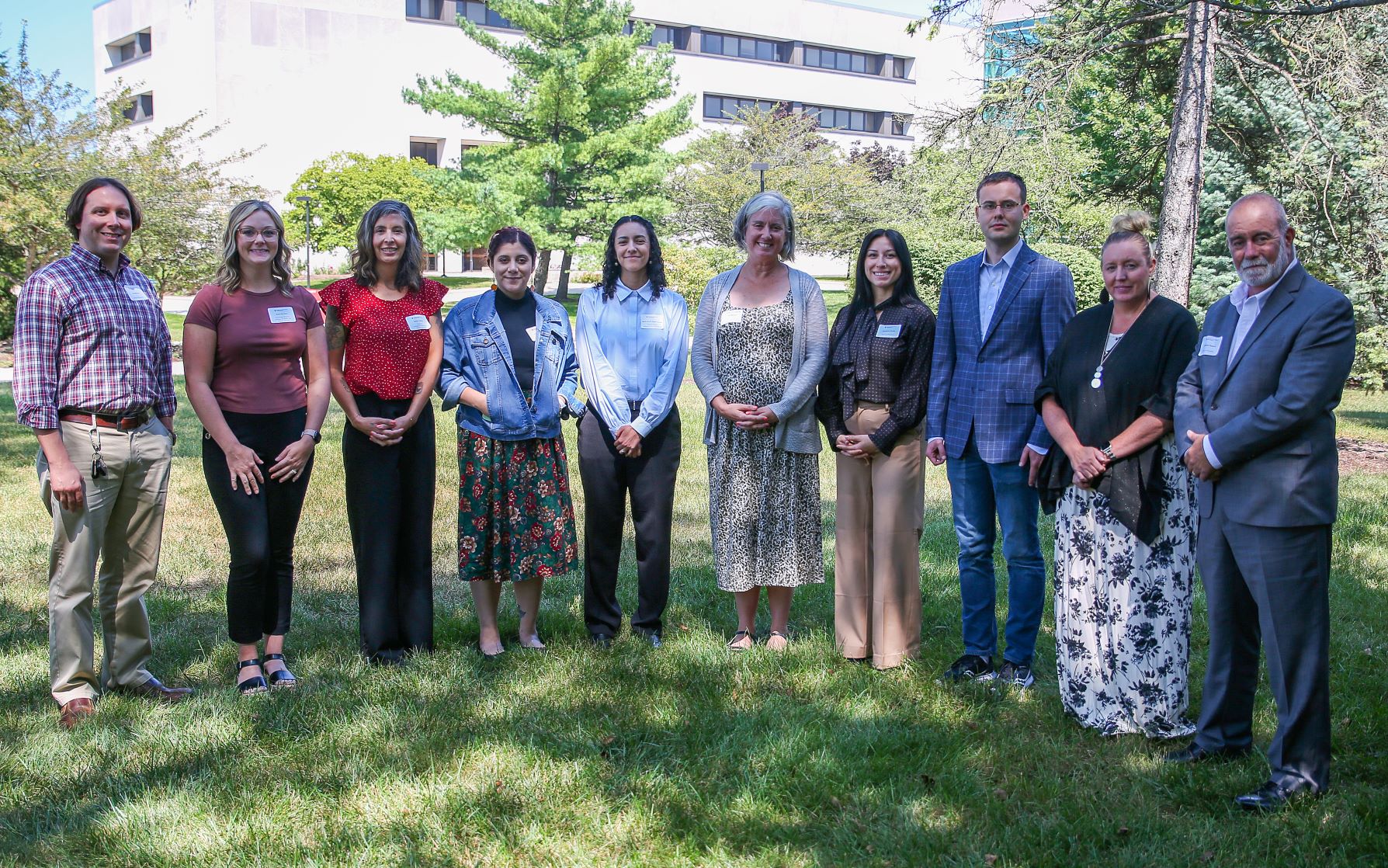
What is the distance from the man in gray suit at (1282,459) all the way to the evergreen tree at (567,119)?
33.0m

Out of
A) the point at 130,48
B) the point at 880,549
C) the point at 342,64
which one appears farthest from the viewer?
the point at 130,48

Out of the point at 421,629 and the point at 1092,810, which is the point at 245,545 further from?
the point at 1092,810

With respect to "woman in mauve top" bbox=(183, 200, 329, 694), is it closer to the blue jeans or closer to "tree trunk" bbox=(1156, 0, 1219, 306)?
the blue jeans

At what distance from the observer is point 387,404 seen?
529 centimetres

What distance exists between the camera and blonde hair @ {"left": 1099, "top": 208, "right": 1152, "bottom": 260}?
4.41m

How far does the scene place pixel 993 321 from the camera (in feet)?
16.4

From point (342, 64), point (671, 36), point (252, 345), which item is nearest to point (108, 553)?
point (252, 345)

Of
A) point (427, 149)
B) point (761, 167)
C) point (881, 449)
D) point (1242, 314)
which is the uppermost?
point (427, 149)

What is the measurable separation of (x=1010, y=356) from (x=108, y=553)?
4.18 metres

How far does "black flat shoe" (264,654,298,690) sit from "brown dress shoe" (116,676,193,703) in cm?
34

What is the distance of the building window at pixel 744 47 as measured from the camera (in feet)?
217

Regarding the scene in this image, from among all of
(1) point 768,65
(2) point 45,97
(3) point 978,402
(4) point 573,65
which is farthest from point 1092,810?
(1) point 768,65

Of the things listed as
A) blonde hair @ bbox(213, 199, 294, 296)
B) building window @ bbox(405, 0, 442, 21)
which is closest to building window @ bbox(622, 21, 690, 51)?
building window @ bbox(405, 0, 442, 21)

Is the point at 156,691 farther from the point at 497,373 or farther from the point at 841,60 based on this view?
the point at 841,60
